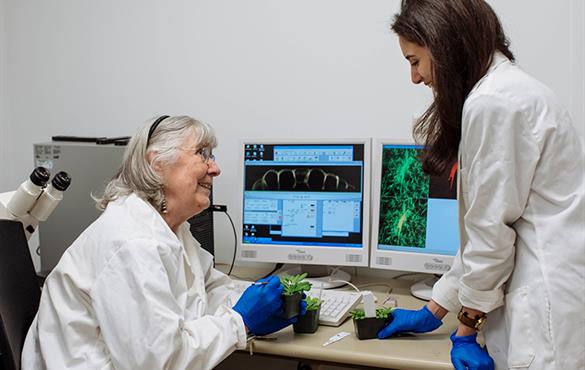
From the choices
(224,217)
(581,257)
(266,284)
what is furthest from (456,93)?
(224,217)

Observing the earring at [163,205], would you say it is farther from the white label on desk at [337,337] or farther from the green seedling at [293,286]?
the white label on desk at [337,337]

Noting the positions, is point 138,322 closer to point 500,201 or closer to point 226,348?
point 226,348

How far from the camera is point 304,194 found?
2150 millimetres

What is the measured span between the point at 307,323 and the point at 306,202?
54 centimetres

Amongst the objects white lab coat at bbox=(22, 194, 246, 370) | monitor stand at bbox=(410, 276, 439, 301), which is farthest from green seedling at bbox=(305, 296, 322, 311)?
monitor stand at bbox=(410, 276, 439, 301)

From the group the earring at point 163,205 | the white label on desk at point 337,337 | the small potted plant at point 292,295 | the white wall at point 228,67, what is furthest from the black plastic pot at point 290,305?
the white wall at point 228,67

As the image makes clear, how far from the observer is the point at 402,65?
224 cm

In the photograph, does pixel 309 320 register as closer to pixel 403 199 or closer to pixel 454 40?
pixel 403 199

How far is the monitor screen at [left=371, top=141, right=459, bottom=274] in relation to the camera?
78.7 inches

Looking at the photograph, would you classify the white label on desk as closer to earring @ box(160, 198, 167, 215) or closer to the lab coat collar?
earring @ box(160, 198, 167, 215)

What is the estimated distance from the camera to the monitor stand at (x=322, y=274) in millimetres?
2143

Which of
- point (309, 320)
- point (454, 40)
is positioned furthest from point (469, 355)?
point (454, 40)

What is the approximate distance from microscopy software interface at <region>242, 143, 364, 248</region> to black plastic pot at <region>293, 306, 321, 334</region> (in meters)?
0.45

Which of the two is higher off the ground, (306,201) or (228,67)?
(228,67)
